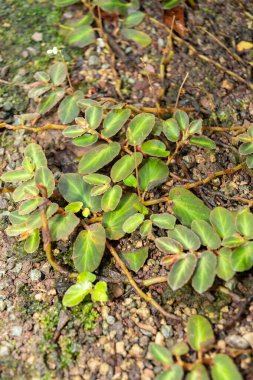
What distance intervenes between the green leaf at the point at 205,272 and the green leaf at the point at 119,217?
10.3 inches

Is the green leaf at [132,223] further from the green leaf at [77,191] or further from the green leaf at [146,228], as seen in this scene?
the green leaf at [77,191]

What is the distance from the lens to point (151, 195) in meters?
1.71

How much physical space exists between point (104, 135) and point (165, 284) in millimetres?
514

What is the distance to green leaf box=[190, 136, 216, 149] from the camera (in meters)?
1.74

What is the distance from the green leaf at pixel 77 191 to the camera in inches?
65.0

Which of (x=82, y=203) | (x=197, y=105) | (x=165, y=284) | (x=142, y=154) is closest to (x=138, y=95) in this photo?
(x=197, y=105)

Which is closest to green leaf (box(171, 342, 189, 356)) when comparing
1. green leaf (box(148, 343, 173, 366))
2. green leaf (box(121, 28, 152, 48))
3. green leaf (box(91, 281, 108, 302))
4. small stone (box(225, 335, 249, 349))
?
green leaf (box(148, 343, 173, 366))

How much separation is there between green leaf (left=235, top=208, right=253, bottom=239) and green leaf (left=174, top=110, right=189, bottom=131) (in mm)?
360

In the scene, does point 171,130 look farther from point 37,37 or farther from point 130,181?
point 37,37

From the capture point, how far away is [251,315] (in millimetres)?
1448

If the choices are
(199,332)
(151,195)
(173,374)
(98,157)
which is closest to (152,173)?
(151,195)

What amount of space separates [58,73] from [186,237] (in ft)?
2.62

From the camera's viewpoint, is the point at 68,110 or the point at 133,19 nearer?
the point at 68,110

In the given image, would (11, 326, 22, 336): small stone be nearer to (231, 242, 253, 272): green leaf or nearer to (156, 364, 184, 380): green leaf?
(156, 364, 184, 380): green leaf
